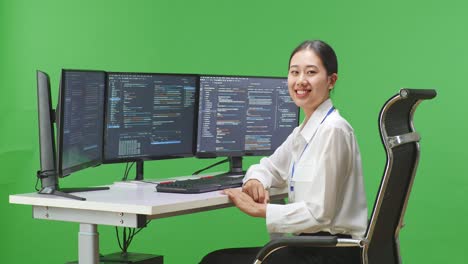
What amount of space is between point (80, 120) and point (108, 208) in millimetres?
456

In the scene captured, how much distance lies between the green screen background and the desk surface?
1.48 meters

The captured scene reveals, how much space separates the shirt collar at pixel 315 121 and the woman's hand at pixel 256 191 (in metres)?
0.35

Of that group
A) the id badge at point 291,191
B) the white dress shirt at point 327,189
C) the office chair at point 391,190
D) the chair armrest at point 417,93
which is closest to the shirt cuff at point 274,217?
the white dress shirt at point 327,189

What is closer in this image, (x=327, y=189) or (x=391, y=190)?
(x=391, y=190)

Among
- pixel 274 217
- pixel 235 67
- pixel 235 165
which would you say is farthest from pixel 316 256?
pixel 235 67

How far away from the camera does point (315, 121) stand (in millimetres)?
3002

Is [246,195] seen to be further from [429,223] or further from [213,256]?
[429,223]

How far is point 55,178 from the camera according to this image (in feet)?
10.2

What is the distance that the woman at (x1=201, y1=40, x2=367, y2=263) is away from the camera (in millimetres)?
2764

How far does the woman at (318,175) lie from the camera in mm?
2764

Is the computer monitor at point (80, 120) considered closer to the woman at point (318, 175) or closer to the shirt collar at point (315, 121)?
the woman at point (318, 175)

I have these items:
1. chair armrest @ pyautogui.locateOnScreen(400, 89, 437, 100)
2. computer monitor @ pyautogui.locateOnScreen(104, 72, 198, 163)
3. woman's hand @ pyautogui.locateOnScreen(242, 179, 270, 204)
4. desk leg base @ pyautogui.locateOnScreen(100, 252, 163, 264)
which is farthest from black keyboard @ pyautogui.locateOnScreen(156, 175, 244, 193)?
chair armrest @ pyautogui.locateOnScreen(400, 89, 437, 100)

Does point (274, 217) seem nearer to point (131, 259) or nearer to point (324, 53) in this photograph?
point (324, 53)

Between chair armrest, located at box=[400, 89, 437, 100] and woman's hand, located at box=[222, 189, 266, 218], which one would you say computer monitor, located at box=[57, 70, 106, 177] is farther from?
chair armrest, located at box=[400, 89, 437, 100]
